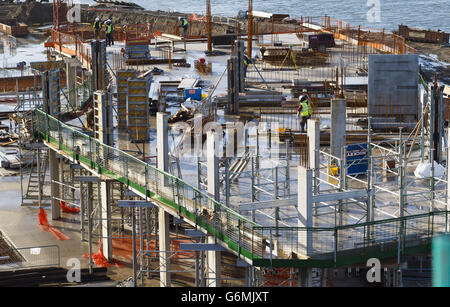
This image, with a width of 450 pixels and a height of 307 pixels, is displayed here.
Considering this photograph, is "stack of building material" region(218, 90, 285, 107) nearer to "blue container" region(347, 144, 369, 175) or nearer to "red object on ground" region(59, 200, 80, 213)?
"red object on ground" region(59, 200, 80, 213)

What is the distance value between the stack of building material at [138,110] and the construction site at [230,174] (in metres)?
0.05

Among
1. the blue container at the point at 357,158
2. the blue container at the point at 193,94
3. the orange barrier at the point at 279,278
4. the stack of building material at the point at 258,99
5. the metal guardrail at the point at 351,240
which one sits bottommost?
the orange barrier at the point at 279,278

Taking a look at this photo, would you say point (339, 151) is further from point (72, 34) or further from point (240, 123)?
point (72, 34)

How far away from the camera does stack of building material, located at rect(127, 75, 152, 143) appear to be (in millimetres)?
40656

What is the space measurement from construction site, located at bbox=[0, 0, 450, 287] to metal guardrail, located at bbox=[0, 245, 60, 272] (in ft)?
0.39

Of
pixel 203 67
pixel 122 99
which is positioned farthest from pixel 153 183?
pixel 203 67

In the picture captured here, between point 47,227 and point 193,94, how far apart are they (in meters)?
11.2

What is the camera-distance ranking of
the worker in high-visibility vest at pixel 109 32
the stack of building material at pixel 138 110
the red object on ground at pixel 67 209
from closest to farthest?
the stack of building material at pixel 138 110 → the red object on ground at pixel 67 209 → the worker in high-visibility vest at pixel 109 32

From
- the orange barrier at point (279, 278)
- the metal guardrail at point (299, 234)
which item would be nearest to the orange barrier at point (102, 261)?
the metal guardrail at point (299, 234)

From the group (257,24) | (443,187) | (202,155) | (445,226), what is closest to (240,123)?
(202,155)

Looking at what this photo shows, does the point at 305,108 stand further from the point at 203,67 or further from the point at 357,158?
the point at 203,67

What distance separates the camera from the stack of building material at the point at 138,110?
40656 millimetres

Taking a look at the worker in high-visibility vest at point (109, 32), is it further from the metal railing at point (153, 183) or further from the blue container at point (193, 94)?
the metal railing at point (153, 183)

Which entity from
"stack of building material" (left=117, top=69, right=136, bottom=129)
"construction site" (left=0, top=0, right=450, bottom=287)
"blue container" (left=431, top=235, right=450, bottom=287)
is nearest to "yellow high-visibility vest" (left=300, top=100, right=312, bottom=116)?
"construction site" (left=0, top=0, right=450, bottom=287)
